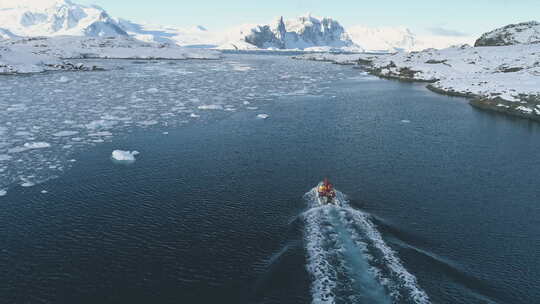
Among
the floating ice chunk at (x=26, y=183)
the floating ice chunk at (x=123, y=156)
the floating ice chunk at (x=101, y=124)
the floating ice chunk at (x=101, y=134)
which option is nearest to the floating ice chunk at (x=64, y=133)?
the floating ice chunk at (x=101, y=134)

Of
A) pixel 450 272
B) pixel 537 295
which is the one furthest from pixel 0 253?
pixel 537 295

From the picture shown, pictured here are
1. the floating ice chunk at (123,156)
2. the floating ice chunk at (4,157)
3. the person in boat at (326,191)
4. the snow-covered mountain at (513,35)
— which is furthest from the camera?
the snow-covered mountain at (513,35)

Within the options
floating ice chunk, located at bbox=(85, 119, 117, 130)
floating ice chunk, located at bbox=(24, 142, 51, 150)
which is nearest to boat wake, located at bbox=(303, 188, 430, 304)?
floating ice chunk, located at bbox=(24, 142, 51, 150)

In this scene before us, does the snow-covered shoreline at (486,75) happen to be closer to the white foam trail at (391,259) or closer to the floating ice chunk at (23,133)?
the white foam trail at (391,259)

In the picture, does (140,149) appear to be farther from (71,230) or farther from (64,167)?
(71,230)

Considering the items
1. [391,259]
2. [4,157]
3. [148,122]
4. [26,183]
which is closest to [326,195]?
[391,259]

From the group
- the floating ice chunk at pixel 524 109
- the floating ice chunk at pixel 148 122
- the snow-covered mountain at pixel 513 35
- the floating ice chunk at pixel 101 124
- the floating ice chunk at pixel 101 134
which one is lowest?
the floating ice chunk at pixel 101 134

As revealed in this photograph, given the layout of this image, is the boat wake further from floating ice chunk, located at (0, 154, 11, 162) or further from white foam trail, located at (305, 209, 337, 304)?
floating ice chunk, located at (0, 154, 11, 162)
